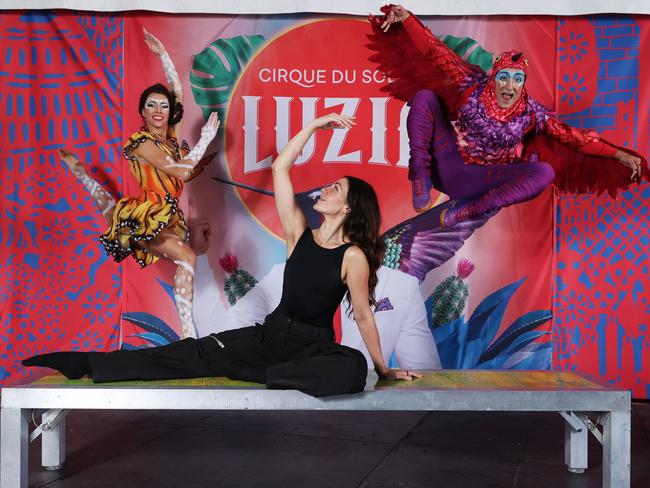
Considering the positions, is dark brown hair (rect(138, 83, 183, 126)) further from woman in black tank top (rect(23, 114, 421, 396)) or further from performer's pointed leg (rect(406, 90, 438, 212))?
woman in black tank top (rect(23, 114, 421, 396))

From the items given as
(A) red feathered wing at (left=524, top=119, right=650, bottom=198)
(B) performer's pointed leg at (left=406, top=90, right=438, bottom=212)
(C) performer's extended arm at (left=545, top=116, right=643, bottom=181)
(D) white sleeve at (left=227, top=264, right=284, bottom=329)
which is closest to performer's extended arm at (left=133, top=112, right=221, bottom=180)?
(D) white sleeve at (left=227, top=264, right=284, bottom=329)

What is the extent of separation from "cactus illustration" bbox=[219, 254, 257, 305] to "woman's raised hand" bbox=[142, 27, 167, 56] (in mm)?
1336

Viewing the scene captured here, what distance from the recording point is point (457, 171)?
16.8 feet

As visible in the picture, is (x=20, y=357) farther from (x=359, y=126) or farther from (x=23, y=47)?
(x=359, y=126)

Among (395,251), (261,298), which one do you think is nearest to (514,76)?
(395,251)

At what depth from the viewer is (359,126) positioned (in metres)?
5.11

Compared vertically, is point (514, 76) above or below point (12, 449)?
above

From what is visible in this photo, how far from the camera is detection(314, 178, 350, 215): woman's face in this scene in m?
3.41

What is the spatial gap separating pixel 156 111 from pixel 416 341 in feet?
7.06

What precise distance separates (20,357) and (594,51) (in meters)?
4.06

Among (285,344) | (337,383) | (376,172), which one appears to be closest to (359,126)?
(376,172)

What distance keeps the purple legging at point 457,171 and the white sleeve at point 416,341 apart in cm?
65

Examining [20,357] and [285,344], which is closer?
[285,344]

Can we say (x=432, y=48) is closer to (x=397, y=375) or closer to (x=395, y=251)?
(x=395, y=251)
